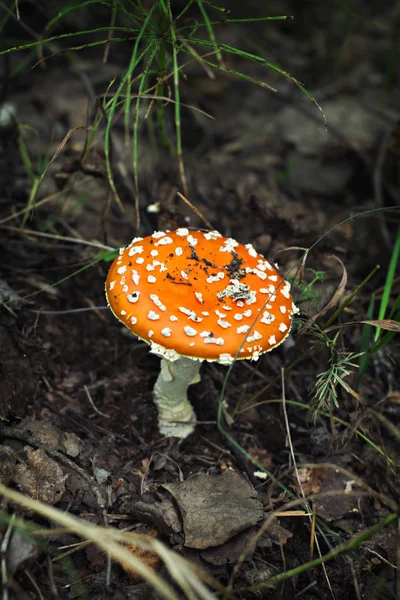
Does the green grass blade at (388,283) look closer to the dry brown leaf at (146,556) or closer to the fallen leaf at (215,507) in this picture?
the fallen leaf at (215,507)

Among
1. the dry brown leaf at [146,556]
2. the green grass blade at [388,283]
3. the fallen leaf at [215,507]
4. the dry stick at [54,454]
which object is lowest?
the dry brown leaf at [146,556]

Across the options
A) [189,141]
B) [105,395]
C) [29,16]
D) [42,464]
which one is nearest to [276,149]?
[189,141]

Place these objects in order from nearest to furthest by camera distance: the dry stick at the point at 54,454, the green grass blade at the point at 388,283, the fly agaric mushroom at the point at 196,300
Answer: the fly agaric mushroom at the point at 196,300 → the dry stick at the point at 54,454 → the green grass blade at the point at 388,283

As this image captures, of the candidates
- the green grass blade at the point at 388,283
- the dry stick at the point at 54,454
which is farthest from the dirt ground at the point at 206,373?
the green grass blade at the point at 388,283

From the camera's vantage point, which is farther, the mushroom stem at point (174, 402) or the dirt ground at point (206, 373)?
the mushroom stem at point (174, 402)

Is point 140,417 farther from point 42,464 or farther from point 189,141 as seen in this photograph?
point 189,141

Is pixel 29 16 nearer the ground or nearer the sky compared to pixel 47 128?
nearer the sky
